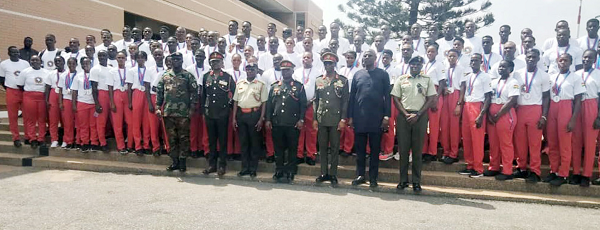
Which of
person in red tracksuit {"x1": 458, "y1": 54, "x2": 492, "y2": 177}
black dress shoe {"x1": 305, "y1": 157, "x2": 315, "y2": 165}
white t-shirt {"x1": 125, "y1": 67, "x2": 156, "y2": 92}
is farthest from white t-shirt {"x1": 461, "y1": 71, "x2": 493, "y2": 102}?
white t-shirt {"x1": 125, "y1": 67, "x2": 156, "y2": 92}

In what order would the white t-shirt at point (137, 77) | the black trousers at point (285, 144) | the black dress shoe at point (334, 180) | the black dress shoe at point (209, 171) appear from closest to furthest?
the black dress shoe at point (334, 180), the black trousers at point (285, 144), the black dress shoe at point (209, 171), the white t-shirt at point (137, 77)

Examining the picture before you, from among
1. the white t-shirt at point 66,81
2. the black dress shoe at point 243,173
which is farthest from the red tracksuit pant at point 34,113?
the black dress shoe at point 243,173

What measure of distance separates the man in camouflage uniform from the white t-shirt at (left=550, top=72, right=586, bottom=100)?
5.07 meters

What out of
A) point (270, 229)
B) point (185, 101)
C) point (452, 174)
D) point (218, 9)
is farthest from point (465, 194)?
point (218, 9)

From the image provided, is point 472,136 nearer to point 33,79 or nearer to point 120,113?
point 120,113

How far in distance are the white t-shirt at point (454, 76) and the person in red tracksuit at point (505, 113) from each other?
53 centimetres

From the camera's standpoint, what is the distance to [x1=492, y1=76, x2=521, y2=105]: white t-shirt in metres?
5.52

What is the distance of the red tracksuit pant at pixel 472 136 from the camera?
587cm

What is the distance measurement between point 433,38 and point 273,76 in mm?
3016

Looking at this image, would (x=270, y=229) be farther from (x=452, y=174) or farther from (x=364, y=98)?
(x=452, y=174)

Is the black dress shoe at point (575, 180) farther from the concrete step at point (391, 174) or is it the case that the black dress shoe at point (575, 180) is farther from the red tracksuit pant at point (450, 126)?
the red tracksuit pant at point (450, 126)

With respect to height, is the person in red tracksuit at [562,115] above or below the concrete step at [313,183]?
above

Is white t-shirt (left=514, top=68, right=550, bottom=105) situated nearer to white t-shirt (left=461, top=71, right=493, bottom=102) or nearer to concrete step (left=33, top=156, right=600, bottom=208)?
white t-shirt (left=461, top=71, right=493, bottom=102)

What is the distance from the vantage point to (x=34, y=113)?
7.86 m
